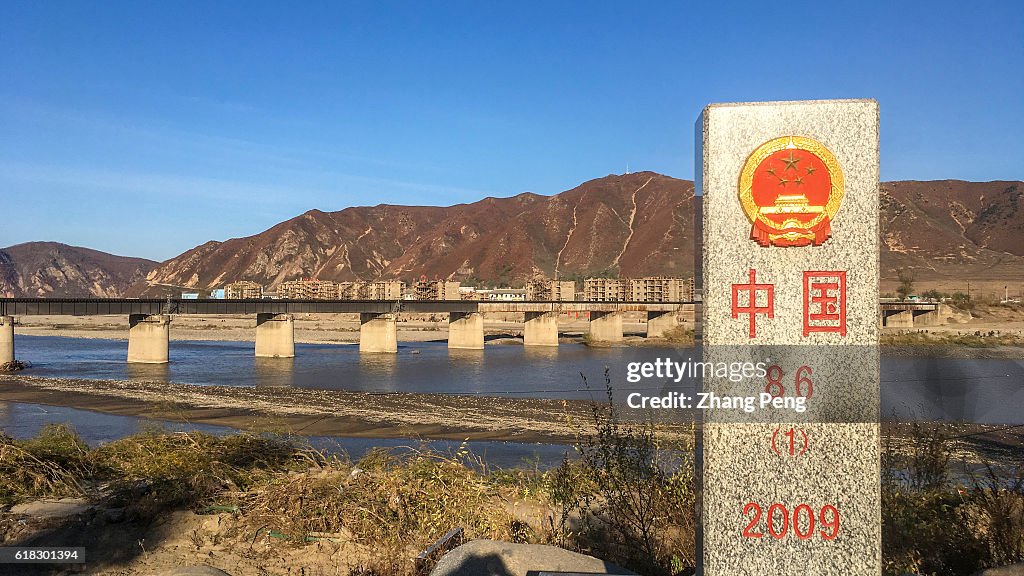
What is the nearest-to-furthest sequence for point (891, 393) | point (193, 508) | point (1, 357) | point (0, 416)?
point (193, 508)
point (0, 416)
point (891, 393)
point (1, 357)

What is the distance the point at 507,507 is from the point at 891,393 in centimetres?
3150

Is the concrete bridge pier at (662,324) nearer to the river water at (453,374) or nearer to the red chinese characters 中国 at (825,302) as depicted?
the river water at (453,374)

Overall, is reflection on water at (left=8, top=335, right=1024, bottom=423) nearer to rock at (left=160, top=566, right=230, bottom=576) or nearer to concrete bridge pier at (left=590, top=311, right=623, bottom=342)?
concrete bridge pier at (left=590, top=311, right=623, bottom=342)

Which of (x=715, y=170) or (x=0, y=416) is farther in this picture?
(x=0, y=416)

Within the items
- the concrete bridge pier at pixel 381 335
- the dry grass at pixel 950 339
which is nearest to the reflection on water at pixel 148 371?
the concrete bridge pier at pixel 381 335

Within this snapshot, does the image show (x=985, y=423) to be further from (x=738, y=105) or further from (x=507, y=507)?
(x=738, y=105)

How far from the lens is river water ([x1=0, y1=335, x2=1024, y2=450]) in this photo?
95.5 ft

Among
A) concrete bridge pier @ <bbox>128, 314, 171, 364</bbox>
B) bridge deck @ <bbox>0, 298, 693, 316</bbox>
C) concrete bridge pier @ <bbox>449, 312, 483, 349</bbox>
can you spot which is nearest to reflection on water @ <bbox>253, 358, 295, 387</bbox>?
bridge deck @ <bbox>0, 298, 693, 316</bbox>

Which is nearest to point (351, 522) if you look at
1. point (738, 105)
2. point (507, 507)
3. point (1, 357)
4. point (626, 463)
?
point (507, 507)

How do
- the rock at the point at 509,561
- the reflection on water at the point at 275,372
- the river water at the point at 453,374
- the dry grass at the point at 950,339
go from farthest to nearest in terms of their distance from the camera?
the dry grass at the point at 950,339, the reflection on water at the point at 275,372, the river water at the point at 453,374, the rock at the point at 509,561

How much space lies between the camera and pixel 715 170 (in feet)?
15.0

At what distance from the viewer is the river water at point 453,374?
29094 millimetres

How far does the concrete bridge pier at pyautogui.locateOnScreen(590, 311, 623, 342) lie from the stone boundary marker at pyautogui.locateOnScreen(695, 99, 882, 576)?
7915 centimetres

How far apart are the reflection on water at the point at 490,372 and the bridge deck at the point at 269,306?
4337 millimetres
